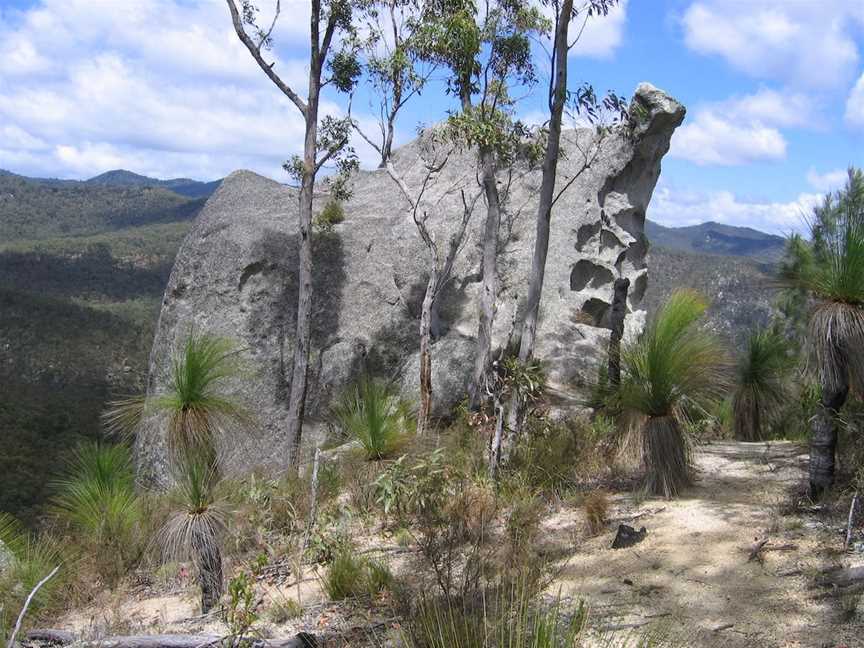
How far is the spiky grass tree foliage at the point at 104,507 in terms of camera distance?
310 inches

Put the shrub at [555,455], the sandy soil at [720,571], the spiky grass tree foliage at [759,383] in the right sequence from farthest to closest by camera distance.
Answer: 1. the spiky grass tree foliage at [759,383]
2. the shrub at [555,455]
3. the sandy soil at [720,571]

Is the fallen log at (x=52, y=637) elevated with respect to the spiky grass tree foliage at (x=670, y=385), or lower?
lower

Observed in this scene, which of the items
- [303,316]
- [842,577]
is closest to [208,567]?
[842,577]

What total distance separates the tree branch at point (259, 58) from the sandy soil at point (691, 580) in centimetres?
838

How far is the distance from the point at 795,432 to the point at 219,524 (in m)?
8.48

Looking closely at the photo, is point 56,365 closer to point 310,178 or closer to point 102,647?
point 310,178

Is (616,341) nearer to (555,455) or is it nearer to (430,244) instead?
(555,455)

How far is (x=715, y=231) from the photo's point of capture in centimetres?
18250

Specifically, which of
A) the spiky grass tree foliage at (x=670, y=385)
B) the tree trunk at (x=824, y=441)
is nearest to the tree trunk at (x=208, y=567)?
the spiky grass tree foliage at (x=670, y=385)

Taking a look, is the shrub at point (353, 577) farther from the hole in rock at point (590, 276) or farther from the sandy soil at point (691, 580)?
the hole in rock at point (590, 276)

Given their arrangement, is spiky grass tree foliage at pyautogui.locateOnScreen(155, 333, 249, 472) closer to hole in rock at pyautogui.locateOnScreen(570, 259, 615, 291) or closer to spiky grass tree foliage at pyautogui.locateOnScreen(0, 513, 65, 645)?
spiky grass tree foliage at pyautogui.locateOnScreen(0, 513, 65, 645)

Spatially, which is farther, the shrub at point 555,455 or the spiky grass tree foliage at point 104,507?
the spiky grass tree foliage at point 104,507

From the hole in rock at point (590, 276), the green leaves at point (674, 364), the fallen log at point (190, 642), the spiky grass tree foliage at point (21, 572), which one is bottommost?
the spiky grass tree foliage at point (21, 572)

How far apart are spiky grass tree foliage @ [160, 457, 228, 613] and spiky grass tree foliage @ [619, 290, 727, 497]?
3567mm
